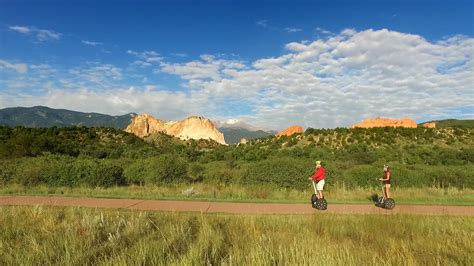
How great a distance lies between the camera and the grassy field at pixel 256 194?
16.6m

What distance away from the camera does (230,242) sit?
6.59 metres

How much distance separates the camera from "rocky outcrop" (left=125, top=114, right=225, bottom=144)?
11057 cm

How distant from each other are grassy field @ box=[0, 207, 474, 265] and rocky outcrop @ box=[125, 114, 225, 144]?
9966 centimetres

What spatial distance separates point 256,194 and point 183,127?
9897 cm

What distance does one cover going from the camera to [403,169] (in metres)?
23.5

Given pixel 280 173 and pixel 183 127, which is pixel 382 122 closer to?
pixel 183 127

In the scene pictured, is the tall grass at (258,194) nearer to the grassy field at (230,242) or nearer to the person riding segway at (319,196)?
the person riding segway at (319,196)

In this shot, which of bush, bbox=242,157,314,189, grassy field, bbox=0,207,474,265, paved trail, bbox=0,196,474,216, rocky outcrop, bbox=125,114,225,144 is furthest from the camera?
rocky outcrop, bbox=125,114,225,144

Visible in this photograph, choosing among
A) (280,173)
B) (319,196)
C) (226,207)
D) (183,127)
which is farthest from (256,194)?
(183,127)

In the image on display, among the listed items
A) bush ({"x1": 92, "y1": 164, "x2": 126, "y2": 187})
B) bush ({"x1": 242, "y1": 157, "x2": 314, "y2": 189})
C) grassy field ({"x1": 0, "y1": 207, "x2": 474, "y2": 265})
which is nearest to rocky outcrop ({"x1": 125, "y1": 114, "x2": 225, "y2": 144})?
bush ({"x1": 92, "y1": 164, "x2": 126, "y2": 187})

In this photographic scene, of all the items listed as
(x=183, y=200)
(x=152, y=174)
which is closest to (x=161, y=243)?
(x=183, y=200)

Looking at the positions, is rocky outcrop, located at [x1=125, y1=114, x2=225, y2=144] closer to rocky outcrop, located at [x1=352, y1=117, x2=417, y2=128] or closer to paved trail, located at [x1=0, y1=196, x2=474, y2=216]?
rocky outcrop, located at [x1=352, y1=117, x2=417, y2=128]

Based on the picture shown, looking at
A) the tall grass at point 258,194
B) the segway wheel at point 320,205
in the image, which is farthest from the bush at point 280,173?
the segway wheel at point 320,205

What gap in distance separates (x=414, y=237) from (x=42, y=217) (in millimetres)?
8335
